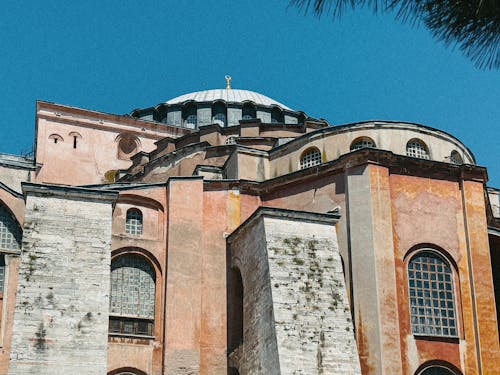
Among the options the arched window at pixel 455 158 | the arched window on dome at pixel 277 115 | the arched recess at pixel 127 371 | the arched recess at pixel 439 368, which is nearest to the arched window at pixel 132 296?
the arched recess at pixel 127 371

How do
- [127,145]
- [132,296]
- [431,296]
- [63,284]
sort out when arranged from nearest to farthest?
[63,284] → [431,296] → [132,296] → [127,145]

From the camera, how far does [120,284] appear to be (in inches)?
982

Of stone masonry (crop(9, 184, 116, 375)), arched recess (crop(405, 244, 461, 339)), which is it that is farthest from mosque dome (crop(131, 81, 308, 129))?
stone masonry (crop(9, 184, 116, 375))

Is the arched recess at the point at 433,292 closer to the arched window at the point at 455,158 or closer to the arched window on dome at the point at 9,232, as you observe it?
the arched window at the point at 455,158

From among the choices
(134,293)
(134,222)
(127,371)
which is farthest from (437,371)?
(134,222)

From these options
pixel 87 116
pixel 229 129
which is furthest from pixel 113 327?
pixel 87 116

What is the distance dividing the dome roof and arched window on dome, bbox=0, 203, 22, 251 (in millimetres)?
16403

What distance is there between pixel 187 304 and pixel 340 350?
492cm

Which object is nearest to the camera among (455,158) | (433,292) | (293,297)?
(293,297)

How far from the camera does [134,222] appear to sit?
A: 84.3 feet

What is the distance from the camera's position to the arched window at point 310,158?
27.1m

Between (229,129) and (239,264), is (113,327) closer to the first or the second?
(239,264)

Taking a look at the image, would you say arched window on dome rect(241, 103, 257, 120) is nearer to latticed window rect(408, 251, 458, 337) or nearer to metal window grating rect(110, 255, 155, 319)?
metal window grating rect(110, 255, 155, 319)

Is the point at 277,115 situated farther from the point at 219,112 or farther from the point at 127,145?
the point at 127,145
